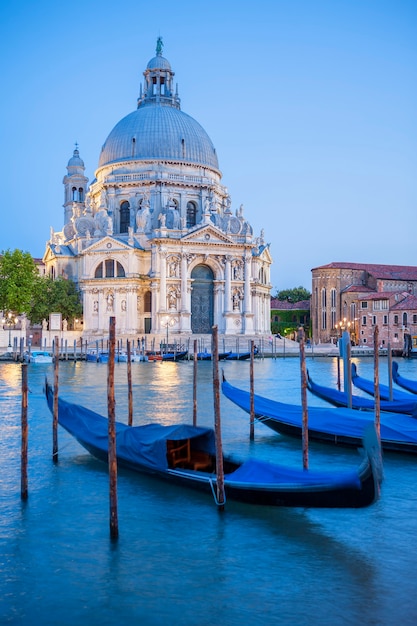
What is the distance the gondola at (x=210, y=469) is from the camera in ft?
24.9

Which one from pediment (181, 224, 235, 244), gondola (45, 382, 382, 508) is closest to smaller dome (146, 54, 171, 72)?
pediment (181, 224, 235, 244)

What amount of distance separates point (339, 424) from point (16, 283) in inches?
1250

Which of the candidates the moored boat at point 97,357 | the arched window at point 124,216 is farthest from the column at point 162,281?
the arched window at point 124,216

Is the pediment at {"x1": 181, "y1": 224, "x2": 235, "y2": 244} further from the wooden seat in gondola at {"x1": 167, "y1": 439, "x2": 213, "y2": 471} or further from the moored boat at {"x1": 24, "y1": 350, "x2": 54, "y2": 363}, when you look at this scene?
the wooden seat in gondola at {"x1": 167, "y1": 439, "x2": 213, "y2": 471}

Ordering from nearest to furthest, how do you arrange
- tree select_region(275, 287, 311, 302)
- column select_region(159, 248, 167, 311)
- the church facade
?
column select_region(159, 248, 167, 311), the church facade, tree select_region(275, 287, 311, 302)

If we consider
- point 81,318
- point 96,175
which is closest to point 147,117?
point 96,175

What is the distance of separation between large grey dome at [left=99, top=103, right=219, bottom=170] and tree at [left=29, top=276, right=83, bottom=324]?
33.5 feet

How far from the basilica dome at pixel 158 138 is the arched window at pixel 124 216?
118 inches

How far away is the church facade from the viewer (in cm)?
4431

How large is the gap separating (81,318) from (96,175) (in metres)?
11.9

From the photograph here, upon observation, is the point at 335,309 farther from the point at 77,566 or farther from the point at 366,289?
the point at 77,566

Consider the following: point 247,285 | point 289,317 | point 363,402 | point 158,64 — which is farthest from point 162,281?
point 363,402

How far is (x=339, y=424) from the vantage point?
12820mm

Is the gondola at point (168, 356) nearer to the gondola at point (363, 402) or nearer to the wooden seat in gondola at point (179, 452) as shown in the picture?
the gondola at point (363, 402)
